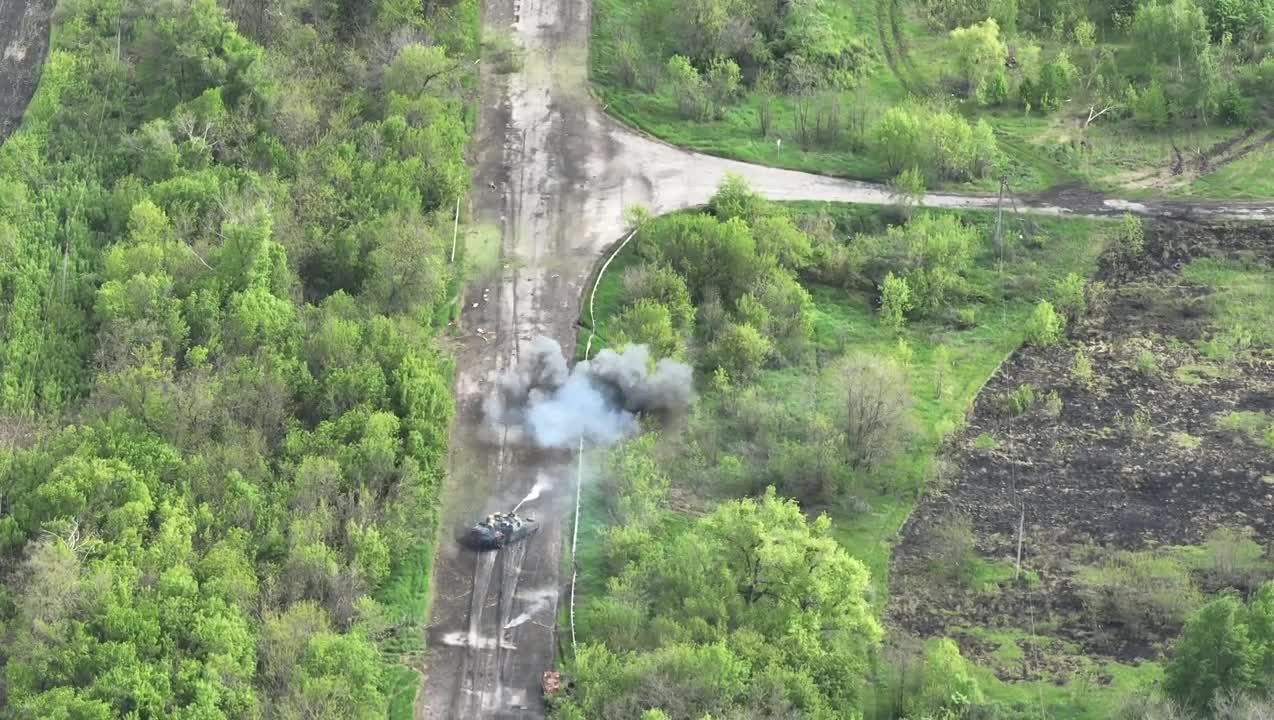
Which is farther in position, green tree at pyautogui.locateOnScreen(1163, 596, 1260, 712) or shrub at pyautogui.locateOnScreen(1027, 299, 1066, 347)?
shrub at pyautogui.locateOnScreen(1027, 299, 1066, 347)

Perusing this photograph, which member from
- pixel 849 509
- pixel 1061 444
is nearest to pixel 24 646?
pixel 849 509

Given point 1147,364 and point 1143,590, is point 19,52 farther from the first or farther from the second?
point 1143,590

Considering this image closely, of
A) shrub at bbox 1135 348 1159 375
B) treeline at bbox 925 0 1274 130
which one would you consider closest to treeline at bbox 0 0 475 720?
treeline at bbox 925 0 1274 130

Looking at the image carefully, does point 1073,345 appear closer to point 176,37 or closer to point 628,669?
point 628,669

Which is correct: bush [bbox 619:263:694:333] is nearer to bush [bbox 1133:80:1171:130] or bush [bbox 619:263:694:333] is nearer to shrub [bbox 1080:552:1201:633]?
shrub [bbox 1080:552:1201:633]

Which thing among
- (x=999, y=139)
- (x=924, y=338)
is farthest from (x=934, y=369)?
(x=999, y=139)

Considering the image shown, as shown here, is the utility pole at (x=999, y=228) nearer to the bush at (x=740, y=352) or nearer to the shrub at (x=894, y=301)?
the shrub at (x=894, y=301)
